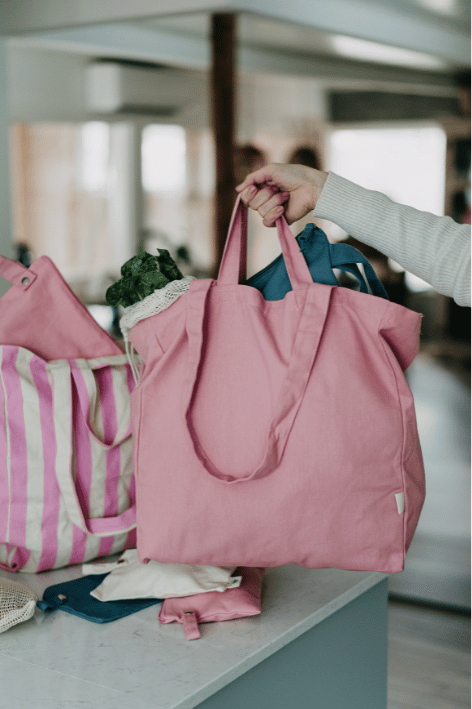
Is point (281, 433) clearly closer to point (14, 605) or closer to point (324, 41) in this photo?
point (14, 605)

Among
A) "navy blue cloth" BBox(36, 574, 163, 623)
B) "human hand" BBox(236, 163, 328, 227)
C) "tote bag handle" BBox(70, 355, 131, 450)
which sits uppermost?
"human hand" BBox(236, 163, 328, 227)

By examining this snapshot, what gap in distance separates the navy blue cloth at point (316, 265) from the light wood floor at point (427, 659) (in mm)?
1482

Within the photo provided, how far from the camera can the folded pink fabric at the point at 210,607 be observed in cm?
98

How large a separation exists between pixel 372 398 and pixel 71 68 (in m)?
3.47

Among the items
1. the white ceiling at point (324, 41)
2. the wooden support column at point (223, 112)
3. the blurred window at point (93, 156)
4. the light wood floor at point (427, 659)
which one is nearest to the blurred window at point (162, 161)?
the blurred window at point (93, 156)

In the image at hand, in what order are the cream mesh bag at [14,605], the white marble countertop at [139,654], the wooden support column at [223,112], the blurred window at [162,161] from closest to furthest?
1. the white marble countertop at [139,654]
2. the cream mesh bag at [14,605]
3. the wooden support column at [223,112]
4. the blurred window at [162,161]

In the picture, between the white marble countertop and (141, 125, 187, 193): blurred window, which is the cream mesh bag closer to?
the white marble countertop

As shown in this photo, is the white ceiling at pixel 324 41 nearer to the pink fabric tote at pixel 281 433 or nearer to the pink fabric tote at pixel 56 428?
the pink fabric tote at pixel 56 428

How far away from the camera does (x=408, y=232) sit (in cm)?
92

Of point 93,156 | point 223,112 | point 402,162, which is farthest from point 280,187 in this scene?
point 402,162

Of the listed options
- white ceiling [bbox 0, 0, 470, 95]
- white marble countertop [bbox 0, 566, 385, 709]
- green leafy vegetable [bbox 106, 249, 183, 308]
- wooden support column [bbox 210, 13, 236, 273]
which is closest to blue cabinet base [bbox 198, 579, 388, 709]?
white marble countertop [bbox 0, 566, 385, 709]

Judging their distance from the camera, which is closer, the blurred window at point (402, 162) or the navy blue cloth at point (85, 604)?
the navy blue cloth at point (85, 604)

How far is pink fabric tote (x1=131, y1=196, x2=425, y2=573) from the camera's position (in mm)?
881

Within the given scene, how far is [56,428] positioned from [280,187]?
0.43 meters
